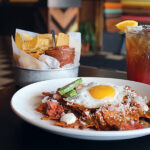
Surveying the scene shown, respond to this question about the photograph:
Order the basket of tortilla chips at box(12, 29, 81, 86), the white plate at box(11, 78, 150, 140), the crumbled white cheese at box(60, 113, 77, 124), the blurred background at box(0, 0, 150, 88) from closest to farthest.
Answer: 1. the white plate at box(11, 78, 150, 140)
2. the crumbled white cheese at box(60, 113, 77, 124)
3. the basket of tortilla chips at box(12, 29, 81, 86)
4. the blurred background at box(0, 0, 150, 88)

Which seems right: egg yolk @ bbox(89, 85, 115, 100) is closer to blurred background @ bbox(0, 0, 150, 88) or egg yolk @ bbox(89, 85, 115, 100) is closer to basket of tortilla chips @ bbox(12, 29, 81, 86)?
basket of tortilla chips @ bbox(12, 29, 81, 86)

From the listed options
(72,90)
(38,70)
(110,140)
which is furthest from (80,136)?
(38,70)

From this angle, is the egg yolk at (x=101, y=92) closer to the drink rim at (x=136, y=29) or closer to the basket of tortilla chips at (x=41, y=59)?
the basket of tortilla chips at (x=41, y=59)

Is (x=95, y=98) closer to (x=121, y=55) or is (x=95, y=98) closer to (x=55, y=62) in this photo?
(x=55, y=62)

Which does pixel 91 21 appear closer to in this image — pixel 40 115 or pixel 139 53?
pixel 139 53

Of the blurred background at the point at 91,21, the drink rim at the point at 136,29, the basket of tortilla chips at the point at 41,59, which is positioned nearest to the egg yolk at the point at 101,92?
the basket of tortilla chips at the point at 41,59

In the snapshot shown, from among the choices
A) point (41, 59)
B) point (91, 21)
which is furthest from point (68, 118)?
point (91, 21)

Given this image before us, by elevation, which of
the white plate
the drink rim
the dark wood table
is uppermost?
the drink rim

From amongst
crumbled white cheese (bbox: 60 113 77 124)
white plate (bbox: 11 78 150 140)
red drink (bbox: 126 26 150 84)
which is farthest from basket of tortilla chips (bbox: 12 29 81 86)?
crumbled white cheese (bbox: 60 113 77 124)
